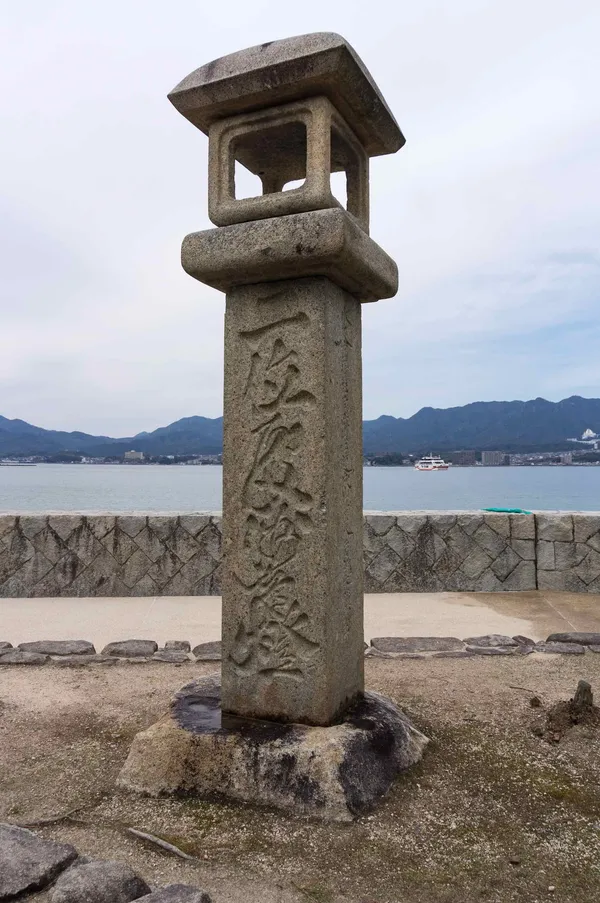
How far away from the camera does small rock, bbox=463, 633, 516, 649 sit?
15.5 feet

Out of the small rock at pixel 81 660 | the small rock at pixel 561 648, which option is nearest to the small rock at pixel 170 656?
the small rock at pixel 81 660

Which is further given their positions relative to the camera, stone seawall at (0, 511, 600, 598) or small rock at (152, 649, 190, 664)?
stone seawall at (0, 511, 600, 598)

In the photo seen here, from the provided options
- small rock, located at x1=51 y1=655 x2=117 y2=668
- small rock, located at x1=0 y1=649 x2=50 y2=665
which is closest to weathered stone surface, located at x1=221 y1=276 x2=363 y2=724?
small rock, located at x1=51 y1=655 x2=117 y2=668

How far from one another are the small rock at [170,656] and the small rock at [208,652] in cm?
9

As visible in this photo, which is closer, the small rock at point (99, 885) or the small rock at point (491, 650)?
the small rock at point (99, 885)

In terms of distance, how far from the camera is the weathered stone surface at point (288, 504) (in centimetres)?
259

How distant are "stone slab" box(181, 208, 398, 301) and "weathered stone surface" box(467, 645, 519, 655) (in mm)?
2856

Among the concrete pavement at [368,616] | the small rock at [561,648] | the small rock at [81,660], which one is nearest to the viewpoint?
the small rock at [81,660]

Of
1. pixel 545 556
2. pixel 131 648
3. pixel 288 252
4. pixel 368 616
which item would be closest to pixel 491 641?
pixel 368 616

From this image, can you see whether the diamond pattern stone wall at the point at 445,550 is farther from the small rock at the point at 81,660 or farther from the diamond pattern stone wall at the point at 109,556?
the small rock at the point at 81,660

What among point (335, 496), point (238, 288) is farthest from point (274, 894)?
point (238, 288)

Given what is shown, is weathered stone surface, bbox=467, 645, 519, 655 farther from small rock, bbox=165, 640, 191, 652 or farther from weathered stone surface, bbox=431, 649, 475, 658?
small rock, bbox=165, 640, 191, 652

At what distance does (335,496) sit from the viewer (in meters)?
2.65

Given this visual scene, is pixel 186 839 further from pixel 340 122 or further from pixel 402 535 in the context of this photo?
pixel 402 535
